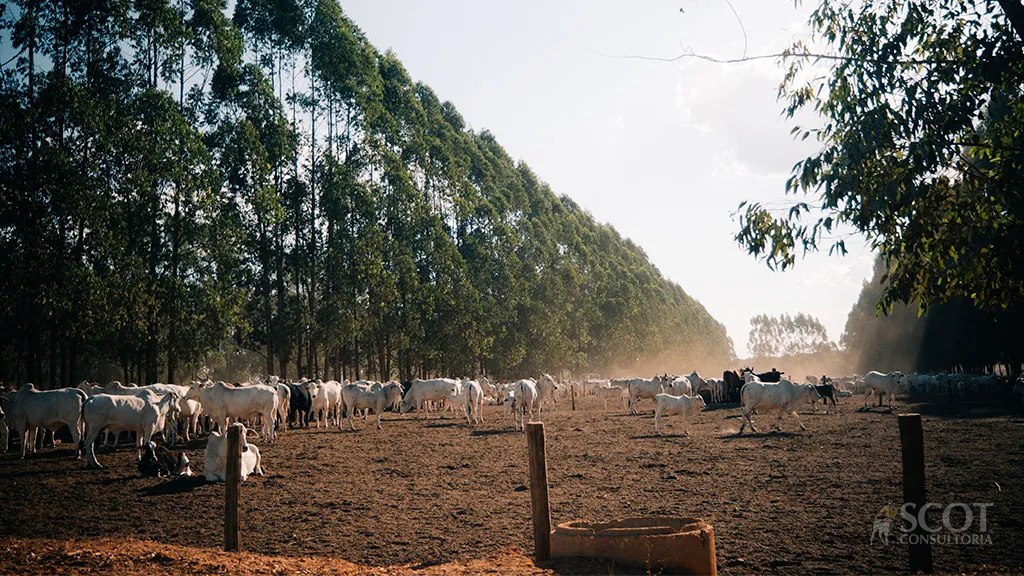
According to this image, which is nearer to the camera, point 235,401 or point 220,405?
point 220,405

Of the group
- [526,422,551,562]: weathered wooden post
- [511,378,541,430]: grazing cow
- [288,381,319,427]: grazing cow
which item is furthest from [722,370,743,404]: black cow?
[526,422,551,562]: weathered wooden post

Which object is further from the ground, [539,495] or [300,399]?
[539,495]

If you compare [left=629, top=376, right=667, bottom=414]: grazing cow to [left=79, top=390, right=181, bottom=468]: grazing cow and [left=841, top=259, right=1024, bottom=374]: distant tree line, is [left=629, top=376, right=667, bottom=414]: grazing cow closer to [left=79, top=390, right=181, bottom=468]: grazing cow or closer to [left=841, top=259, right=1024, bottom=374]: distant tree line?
[left=841, top=259, right=1024, bottom=374]: distant tree line

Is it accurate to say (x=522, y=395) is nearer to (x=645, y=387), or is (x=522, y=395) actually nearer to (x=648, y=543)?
(x=645, y=387)

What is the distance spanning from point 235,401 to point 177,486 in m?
6.54

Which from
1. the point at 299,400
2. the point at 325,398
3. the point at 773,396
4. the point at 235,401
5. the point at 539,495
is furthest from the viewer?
the point at 299,400

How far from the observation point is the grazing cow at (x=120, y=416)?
1528 centimetres

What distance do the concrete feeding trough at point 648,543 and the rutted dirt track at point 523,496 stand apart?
0.90 m

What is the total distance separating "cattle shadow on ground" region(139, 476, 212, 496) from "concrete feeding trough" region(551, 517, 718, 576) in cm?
866

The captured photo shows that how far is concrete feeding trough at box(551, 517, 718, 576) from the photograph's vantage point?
21.5ft

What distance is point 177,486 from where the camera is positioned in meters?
12.9

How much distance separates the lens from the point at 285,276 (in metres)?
33.5

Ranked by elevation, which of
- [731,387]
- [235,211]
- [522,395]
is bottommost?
[731,387]

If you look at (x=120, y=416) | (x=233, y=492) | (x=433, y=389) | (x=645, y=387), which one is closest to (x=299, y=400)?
(x=433, y=389)
